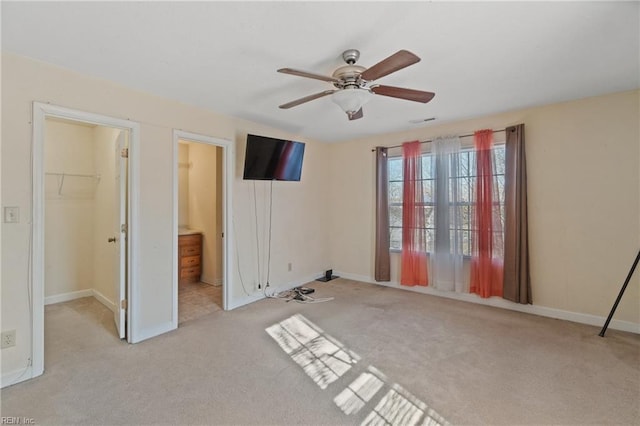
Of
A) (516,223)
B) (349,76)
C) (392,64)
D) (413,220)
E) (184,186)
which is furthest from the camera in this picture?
(184,186)

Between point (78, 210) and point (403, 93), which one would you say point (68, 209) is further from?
point (403, 93)

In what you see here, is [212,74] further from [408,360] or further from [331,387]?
[408,360]

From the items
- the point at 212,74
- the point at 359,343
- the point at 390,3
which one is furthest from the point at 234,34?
the point at 359,343

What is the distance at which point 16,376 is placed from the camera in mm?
2100

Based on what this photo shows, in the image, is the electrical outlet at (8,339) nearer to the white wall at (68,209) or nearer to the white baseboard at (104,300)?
the white baseboard at (104,300)

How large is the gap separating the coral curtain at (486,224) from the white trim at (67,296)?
5.39 metres

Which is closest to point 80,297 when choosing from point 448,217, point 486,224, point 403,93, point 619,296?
point 403,93

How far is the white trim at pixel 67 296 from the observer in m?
3.75

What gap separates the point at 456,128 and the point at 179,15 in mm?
3510

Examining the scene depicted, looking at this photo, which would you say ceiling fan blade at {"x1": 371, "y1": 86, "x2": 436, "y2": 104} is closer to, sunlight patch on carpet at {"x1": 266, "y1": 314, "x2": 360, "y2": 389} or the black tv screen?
the black tv screen

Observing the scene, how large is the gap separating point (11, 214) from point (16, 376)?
3.92ft

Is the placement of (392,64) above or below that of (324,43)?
below

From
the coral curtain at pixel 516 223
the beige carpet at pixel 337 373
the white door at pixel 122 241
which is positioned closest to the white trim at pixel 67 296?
the beige carpet at pixel 337 373

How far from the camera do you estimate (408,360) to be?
2400mm
